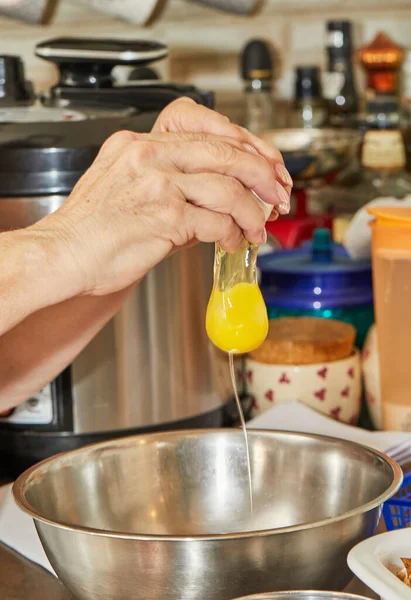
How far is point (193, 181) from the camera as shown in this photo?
66cm

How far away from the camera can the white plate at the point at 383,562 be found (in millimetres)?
521

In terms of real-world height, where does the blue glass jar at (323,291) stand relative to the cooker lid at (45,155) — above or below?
below

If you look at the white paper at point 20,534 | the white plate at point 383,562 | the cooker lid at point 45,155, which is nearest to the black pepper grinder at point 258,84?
the cooker lid at point 45,155

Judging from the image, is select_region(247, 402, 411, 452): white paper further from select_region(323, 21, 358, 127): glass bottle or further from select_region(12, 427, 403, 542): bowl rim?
select_region(323, 21, 358, 127): glass bottle

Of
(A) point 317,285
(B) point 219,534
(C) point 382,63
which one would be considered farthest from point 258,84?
(B) point 219,534

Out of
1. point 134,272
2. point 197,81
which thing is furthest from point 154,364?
point 197,81

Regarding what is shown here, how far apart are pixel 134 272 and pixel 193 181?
8 cm

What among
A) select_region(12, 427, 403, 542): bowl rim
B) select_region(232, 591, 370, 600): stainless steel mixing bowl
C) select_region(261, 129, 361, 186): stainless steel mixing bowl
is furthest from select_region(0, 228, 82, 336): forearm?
select_region(261, 129, 361, 186): stainless steel mixing bowl

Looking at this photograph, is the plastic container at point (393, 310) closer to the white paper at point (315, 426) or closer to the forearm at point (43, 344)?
the white paper at point (315, 426)

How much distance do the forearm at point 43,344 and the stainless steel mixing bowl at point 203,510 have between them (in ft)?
0.39

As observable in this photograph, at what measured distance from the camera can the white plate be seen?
0.52 m

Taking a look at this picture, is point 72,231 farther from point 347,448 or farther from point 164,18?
point 164,18

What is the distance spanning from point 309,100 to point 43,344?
91cm

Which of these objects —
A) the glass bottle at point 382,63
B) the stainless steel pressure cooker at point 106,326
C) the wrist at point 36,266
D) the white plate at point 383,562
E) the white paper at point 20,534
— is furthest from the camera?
the glass bottle at point 382,63
